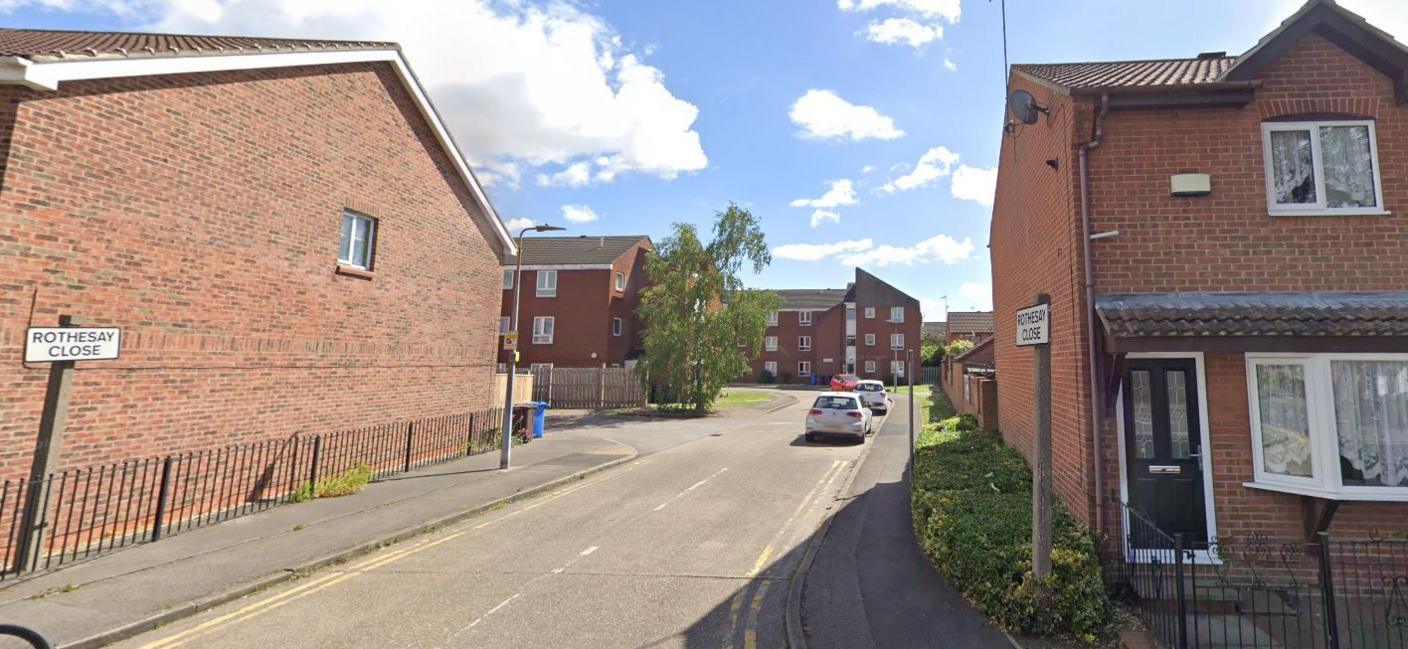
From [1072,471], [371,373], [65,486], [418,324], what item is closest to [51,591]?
[65,486]

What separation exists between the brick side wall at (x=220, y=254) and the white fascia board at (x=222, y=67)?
0.76ft

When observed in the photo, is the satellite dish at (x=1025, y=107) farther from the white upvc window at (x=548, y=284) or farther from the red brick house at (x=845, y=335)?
the red brick house at (x=845, y=335)

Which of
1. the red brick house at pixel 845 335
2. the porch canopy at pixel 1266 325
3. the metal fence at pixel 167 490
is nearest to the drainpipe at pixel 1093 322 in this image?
the porch canopy at pixel 1266 325

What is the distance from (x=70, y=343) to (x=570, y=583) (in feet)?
20.2

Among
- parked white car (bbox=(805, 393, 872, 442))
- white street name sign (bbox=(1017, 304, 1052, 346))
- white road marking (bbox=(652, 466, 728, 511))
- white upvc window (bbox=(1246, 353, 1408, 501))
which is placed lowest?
white road marking (bbox=(652, 466, 728, 511))

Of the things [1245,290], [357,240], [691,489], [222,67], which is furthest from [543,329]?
[1245,290]

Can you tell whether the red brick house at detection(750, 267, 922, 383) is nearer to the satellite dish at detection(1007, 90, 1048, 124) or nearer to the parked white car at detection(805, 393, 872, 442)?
the parked white car at detection(805, 393, 872, 442)

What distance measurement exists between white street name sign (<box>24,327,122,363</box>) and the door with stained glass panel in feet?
38.0

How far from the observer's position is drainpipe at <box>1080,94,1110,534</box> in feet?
20.5

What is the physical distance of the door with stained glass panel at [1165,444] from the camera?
6273 mm

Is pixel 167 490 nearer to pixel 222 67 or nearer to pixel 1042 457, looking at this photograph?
pixel 222 67

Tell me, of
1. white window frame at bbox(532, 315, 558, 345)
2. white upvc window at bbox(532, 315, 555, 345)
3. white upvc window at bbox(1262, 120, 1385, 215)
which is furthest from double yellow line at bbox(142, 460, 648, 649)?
white upvc window at bbox(532, 315, 555, 345)

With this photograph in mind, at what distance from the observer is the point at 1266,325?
5816mm

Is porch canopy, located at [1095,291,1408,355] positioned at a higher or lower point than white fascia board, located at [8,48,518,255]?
lower
